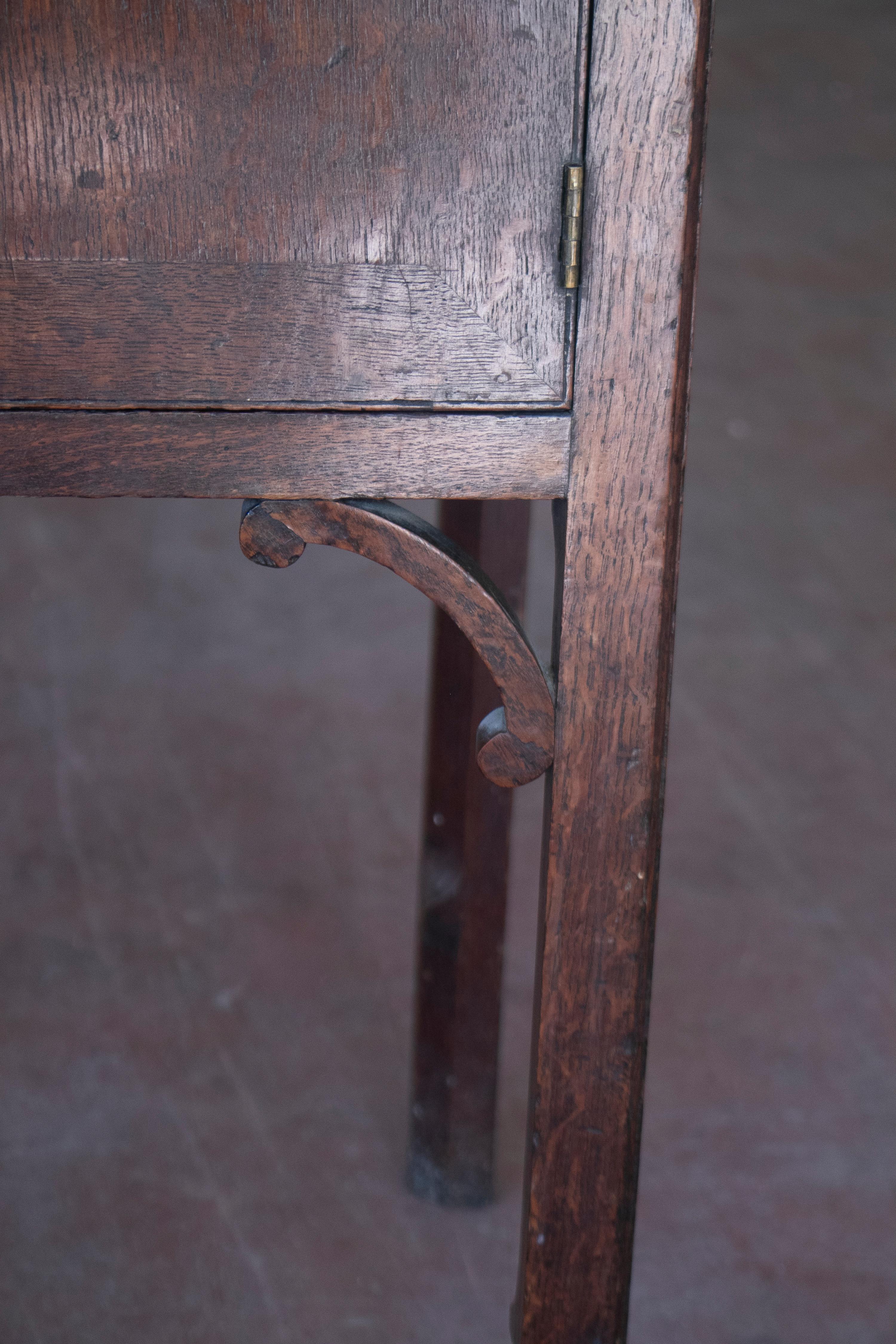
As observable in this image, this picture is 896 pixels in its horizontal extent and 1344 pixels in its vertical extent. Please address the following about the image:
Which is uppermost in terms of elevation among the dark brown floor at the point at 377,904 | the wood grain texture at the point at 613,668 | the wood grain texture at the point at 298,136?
the wood grain texture at the point at 298,136

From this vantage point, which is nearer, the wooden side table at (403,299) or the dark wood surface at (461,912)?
the wooden side table at (403,299)

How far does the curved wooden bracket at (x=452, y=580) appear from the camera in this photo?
2.82 feet

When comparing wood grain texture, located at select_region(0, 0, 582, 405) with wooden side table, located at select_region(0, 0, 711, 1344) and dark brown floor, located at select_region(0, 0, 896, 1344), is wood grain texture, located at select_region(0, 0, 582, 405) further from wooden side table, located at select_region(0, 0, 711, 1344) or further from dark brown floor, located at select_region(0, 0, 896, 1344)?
dark brown floor, located at select_region(0, 0, 896, 1344)

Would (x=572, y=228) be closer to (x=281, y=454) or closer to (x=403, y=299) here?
(x=403, y=299)

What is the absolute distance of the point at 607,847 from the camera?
91 centimetres

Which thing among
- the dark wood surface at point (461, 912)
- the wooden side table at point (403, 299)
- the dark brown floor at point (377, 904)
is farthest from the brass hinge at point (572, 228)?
the dark brown floor at point (377, 904)

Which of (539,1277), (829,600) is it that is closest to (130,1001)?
(539,1277)

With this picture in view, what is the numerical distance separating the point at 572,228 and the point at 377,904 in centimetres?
221

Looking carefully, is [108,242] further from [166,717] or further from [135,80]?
[166,717]

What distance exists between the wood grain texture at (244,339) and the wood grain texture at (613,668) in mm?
77

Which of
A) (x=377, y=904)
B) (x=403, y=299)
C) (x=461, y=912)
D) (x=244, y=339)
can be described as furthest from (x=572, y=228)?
(x=377, y=904)

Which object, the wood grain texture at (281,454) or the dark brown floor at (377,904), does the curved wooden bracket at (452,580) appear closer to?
the wood grain texture at (281,454)

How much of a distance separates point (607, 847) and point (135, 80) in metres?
0.60

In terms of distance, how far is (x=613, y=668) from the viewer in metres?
0.88
